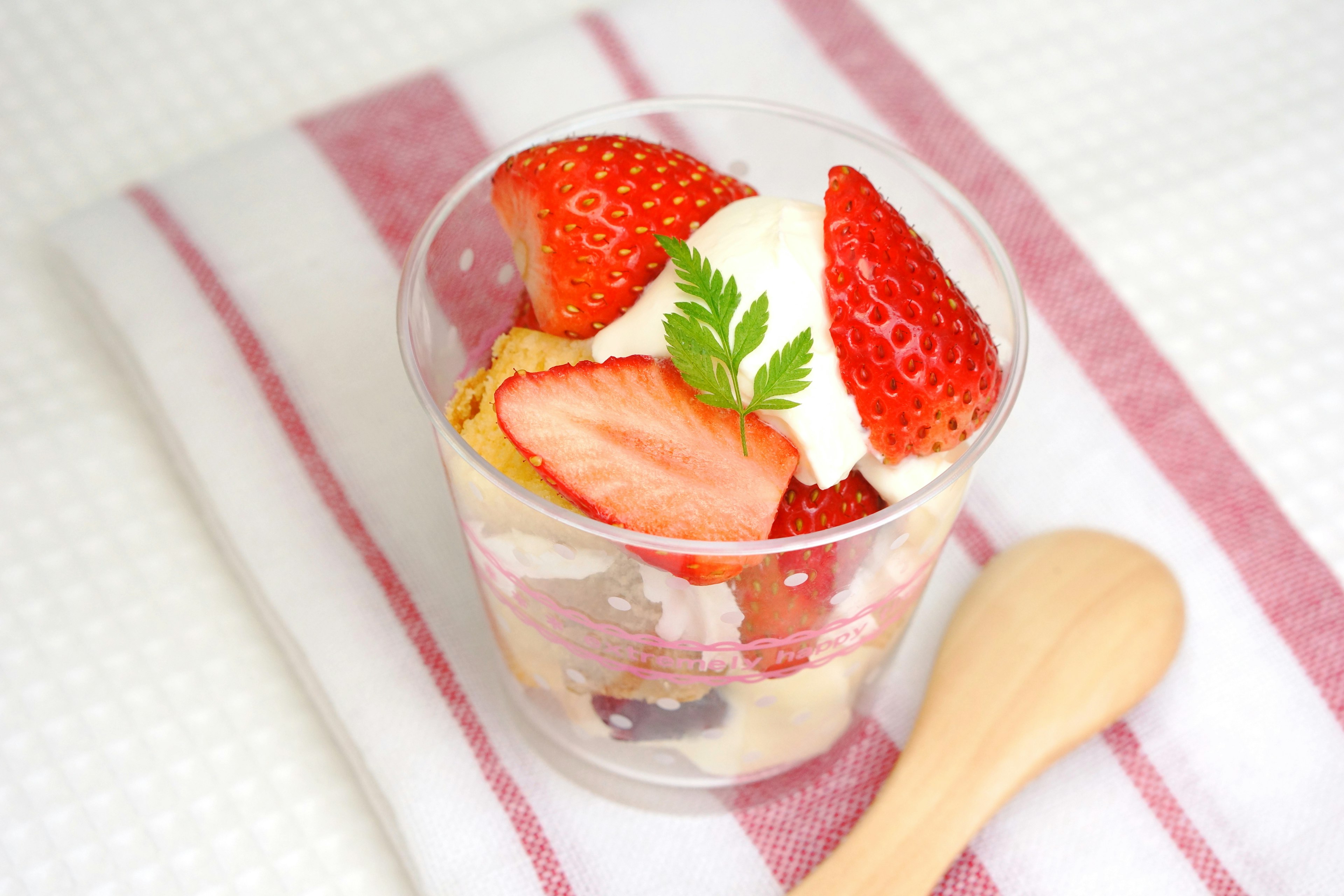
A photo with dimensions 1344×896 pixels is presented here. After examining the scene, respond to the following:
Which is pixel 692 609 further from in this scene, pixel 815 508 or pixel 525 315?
pixel 525 315

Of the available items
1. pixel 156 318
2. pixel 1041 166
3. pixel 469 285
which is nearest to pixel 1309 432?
pixel 1041 166

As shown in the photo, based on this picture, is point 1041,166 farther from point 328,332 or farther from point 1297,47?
point 328,332

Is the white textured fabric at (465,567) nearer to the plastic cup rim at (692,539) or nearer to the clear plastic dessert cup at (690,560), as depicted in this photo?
the clear plastic dessert cup at (690,560)

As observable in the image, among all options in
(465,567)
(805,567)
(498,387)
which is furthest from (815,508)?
(465,567)

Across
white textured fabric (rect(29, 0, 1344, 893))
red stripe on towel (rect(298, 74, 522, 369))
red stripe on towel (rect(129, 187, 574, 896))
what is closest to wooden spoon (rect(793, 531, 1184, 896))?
white textured fabric (rect(29, 0, 1344, 893))

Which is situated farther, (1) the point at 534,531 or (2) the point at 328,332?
(2) the point at 328,332

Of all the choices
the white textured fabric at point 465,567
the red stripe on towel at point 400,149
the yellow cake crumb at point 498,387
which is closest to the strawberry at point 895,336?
the yellow cake crumb at point 498,387

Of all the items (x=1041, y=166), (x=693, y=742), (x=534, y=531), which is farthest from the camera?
(x=1041, y=166)
